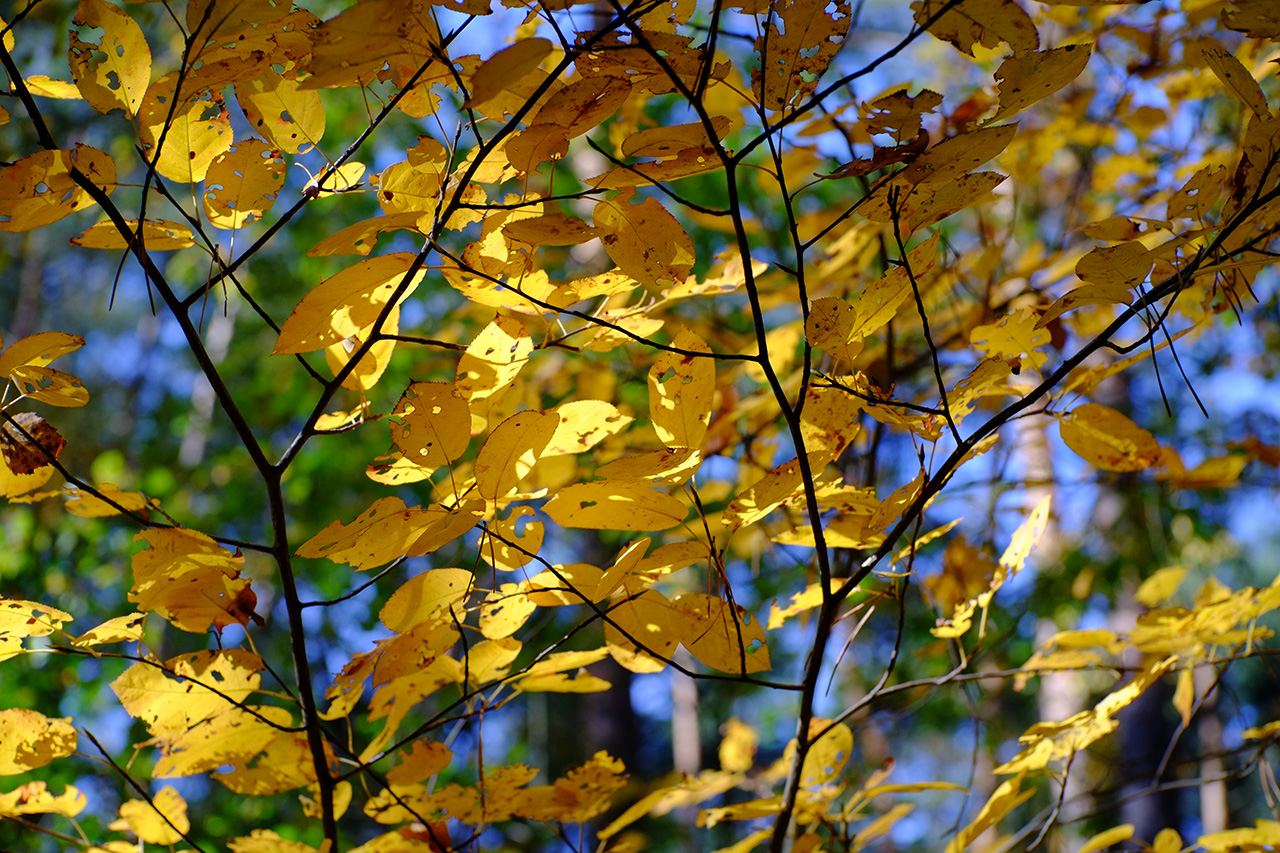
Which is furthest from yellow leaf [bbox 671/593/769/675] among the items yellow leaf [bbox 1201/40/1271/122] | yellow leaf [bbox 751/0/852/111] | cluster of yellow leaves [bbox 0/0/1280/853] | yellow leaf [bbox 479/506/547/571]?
yellow leaf [bbox 1201/40/1271/122]

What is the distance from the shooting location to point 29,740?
0.62 meters

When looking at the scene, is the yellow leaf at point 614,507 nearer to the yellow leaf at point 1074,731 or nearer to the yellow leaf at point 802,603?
the yellow leaf at point 802,603

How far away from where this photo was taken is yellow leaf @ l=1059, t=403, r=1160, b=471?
2.16 ft

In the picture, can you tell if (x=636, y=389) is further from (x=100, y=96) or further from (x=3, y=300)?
(x=3, y=300)

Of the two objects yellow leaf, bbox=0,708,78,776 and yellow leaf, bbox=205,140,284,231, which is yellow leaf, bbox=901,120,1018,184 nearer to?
yellow leaf, bbox=205,140,284,231

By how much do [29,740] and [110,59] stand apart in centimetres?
49

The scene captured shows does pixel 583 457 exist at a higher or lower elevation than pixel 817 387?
higher

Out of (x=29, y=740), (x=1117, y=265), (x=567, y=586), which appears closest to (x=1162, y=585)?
(x=1117, y=265)

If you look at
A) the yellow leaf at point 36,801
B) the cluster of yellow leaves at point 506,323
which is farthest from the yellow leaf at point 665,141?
the yellow leaf at point 36,801

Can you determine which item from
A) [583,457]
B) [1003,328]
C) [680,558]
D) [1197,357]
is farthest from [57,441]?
[1197,357]

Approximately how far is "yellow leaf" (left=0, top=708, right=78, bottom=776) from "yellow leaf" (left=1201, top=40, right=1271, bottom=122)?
889mm

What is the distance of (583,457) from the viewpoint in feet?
4.98

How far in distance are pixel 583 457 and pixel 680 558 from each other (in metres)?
0.96

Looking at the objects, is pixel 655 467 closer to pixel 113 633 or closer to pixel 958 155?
pixel 958 155
